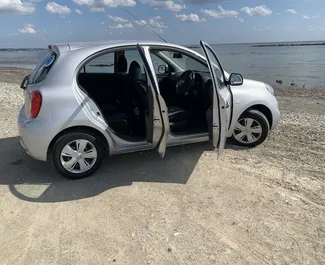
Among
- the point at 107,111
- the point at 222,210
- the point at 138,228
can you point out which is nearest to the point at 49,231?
the point at 138,228

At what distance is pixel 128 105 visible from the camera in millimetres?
5047

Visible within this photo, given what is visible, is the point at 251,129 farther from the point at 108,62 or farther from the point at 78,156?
the point at 78,156

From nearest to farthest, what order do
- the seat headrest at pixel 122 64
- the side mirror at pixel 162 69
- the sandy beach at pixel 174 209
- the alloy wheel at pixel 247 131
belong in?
Answer: the sandy beach at pixel 174 209 → the seat headrest at pixel 122 64 → the alloy wheel at pixel 247 131 → the side mirror at pixel 162 69

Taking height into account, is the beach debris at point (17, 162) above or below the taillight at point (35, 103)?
below

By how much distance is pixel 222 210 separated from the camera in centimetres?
354

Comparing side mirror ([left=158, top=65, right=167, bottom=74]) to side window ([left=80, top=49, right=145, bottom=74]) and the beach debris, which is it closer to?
side window ([left=80, top=49, right=145, bottom=74])

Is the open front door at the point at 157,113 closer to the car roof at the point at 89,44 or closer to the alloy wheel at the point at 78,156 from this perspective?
the car roof at the point at 89,44

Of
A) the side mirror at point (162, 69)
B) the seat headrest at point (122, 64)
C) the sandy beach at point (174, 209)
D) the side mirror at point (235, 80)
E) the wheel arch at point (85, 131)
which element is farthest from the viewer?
the side mirror at point (162, 69)

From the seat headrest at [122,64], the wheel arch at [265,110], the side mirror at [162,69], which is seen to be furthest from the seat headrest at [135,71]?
the wheel arch at [265,110]

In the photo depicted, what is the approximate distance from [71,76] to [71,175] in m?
1.29

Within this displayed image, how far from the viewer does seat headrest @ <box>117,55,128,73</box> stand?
509 cm

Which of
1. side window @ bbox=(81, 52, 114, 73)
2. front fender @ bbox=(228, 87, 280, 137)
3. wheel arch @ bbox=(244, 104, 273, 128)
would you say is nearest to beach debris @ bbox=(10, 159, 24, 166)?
side window @ bbox=(81, 52, 114, 73)

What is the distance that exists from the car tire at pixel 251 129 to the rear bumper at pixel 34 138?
2.91m

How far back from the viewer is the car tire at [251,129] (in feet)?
16.9
